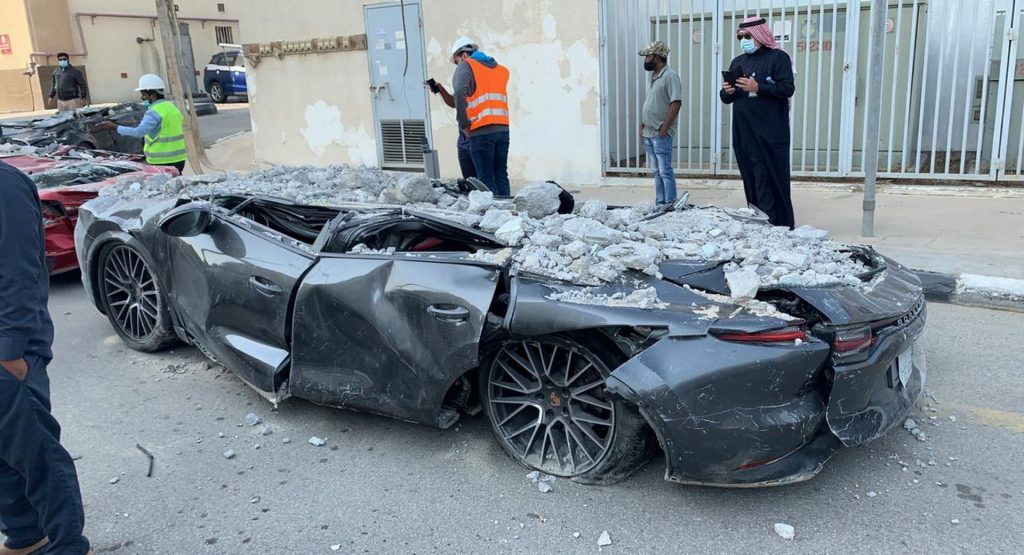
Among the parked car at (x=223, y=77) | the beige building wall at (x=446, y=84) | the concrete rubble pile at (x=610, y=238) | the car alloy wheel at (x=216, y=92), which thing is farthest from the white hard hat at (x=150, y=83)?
the car alloy wheel at (x=216, y=92)

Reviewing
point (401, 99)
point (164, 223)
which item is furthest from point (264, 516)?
point (401, 99)

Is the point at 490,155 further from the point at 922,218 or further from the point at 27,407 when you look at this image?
the point at 27,407

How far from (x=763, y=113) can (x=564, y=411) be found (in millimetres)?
4411

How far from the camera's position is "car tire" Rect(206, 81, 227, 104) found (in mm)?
29070

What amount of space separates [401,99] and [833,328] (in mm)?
10203

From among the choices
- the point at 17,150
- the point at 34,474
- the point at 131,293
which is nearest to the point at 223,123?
the point at 17,150

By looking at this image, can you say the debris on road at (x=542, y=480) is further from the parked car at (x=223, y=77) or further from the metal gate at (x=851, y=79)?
the parked car at (x=223, y=77)

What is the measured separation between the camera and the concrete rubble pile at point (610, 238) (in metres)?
3.40

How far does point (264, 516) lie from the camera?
3355mm

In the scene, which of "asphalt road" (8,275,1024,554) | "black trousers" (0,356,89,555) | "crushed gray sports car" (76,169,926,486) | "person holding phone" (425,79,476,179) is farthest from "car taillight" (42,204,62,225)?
"black trousers" (0,356,89,555)

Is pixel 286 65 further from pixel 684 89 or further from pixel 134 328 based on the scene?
pixel 134 328

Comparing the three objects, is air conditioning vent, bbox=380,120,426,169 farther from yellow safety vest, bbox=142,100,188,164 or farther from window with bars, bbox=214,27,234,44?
window with bars, bbox=214,27,234,44

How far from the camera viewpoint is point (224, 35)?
32.7m

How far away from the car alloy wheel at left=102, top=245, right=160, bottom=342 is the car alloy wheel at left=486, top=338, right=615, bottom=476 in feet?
8.57
